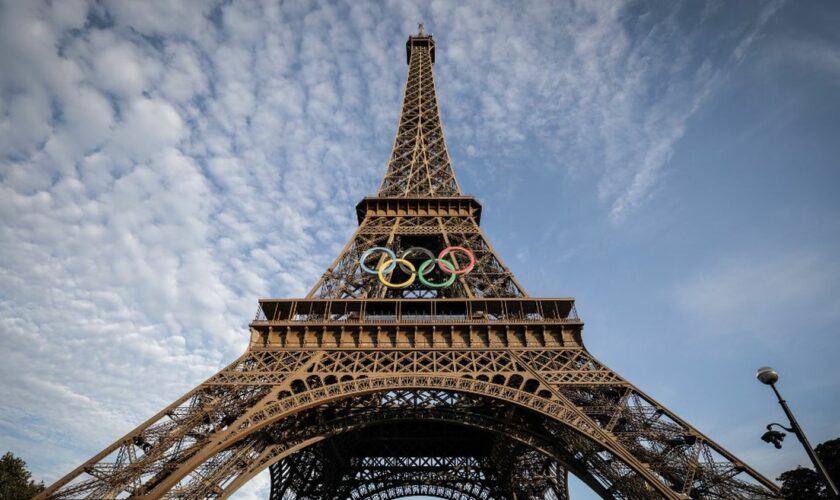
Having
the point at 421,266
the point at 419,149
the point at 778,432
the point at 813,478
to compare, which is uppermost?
the point at 419,149

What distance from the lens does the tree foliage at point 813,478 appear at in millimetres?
23578

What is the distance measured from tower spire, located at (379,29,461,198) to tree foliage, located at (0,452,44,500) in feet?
94.4

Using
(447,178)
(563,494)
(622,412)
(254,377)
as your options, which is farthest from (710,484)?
(447,178)

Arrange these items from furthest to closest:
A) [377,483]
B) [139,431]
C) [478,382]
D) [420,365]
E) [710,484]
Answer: [377,483]
[420,365]
[478,382]
[139,431]
[710,484]

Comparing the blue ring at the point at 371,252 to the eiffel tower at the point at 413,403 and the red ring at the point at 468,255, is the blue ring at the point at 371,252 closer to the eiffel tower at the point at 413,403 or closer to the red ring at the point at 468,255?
the eiffel tower at the point at 413,403

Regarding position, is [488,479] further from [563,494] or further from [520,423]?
[520,423]

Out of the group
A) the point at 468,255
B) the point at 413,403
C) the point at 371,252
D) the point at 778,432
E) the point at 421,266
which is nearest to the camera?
the point at 778,432

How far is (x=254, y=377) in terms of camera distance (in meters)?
18.7

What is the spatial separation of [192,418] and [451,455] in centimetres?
1888

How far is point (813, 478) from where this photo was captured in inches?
1009

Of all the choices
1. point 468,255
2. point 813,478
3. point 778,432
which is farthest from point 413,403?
point 813,478

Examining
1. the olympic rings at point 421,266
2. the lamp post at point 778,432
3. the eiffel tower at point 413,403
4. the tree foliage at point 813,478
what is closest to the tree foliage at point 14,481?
the eiffel tower at point 413,403

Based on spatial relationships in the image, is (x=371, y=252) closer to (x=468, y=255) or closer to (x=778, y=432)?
(x=468, y=255)

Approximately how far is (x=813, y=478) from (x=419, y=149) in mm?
31696
